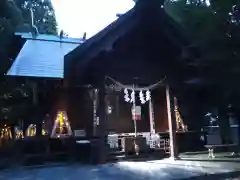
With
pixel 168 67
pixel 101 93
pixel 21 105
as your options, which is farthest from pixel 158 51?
pixel 21 105

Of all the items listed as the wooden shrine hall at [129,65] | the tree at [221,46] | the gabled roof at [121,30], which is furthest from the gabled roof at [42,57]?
the tree at [221,46]

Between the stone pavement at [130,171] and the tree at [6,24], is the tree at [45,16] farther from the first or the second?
the stone pavement at [130,171]

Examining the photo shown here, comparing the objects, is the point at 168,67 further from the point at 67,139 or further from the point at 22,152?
the point at 22,152

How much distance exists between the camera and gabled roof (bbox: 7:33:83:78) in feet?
40.0

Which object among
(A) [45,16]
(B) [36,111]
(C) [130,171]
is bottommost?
(C) [130,171]

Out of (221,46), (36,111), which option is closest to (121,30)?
(221,46)

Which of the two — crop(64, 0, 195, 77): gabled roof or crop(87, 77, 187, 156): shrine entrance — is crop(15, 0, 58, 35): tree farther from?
crop(64, 0, 195, 77): gabled roof

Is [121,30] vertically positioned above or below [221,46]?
above

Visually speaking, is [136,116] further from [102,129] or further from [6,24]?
[6,24]

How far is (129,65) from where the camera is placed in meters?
12.1

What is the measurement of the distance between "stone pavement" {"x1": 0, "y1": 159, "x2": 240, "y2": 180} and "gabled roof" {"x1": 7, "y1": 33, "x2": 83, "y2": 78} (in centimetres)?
370

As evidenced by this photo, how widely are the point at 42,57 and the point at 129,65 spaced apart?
428 cm

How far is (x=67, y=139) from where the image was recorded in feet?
39.5

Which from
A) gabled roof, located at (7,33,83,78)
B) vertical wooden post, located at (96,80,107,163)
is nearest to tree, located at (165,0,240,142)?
vertical wooden post, located at (96,80,107,163)
